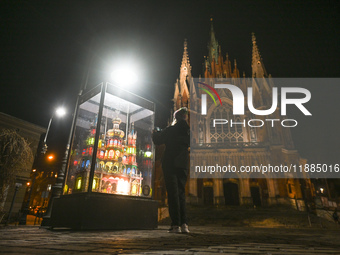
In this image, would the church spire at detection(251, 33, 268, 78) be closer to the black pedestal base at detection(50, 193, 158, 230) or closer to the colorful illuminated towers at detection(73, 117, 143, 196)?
the colorful illuminated towers at detection(73, 117, 143, 196)

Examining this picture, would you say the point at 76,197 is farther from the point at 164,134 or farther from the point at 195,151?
the point at 195,151

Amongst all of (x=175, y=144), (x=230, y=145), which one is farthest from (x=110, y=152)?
(x=230, y=145)

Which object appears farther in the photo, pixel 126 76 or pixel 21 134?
pixel 21 134

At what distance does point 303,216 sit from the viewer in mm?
16281

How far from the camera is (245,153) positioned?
25547 millimetres

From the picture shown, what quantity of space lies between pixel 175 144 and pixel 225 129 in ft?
89.5

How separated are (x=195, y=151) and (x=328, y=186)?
3293 cm

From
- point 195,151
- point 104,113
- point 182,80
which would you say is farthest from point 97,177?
point 182,80

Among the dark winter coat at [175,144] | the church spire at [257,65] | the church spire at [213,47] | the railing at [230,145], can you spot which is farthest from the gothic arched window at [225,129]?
the dark winter coat at [175,144]

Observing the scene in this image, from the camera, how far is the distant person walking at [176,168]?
3.57 meters

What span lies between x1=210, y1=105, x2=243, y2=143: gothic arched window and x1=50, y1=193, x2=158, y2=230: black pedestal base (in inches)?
984

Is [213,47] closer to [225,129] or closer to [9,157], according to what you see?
[225,129]

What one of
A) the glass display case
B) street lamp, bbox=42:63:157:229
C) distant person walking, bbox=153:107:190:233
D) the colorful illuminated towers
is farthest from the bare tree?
distant person walking, bbox=153:107:190:233

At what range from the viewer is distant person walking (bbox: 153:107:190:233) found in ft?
11.7
